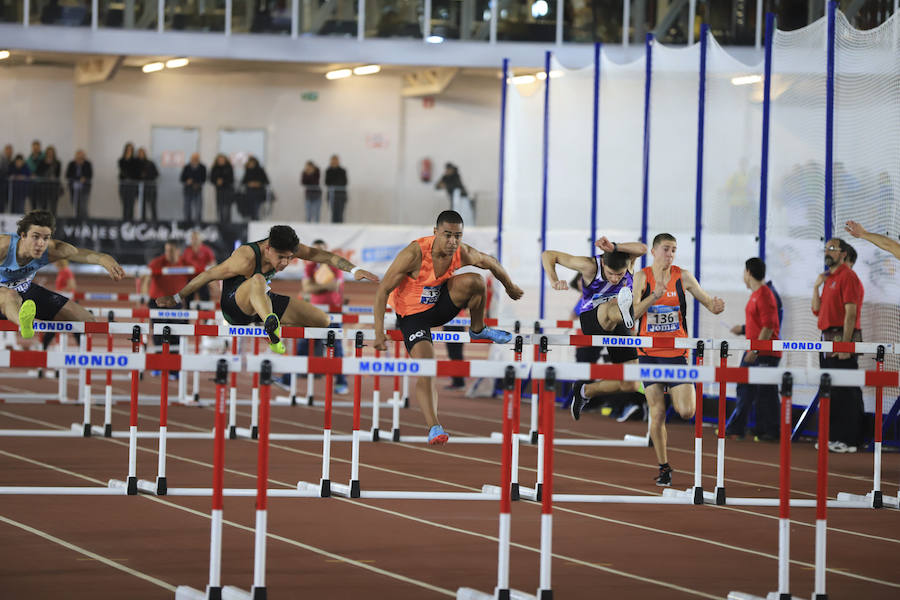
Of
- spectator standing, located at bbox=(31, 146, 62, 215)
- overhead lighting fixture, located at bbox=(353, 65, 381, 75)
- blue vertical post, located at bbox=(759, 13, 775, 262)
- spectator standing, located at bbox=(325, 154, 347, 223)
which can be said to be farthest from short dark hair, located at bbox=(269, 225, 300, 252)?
overhead lighting fixture, located at bbox=(353, 65, 381, 75)

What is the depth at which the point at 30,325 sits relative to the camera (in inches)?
335

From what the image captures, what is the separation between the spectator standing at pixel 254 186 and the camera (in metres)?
28.9

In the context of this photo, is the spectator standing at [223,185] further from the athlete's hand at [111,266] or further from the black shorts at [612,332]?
the athlete's hand at [111,266]

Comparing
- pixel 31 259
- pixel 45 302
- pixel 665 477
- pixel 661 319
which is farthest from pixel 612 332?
pixel 31 259

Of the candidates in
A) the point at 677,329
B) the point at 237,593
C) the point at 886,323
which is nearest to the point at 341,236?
the point at 886,323

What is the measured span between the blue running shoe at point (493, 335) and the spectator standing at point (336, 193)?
21147 mm

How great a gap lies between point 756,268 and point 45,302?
7258mm

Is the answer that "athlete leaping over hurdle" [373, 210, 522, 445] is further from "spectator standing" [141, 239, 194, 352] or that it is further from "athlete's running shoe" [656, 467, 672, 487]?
"spectator standing" [141, 239, 194, 352]

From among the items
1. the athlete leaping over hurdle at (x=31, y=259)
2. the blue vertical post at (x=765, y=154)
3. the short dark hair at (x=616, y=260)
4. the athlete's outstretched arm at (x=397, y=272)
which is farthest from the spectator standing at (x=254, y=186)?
the athlete's outstretched arm at (x=397, y=272)

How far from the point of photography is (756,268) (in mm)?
13039

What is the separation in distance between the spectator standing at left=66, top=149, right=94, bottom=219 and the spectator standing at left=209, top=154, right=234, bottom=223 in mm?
2892

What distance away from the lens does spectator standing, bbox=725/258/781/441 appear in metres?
13.1

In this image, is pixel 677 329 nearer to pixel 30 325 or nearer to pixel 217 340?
pixel 30 325

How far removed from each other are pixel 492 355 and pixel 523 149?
314 centimetres
